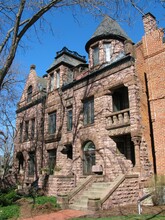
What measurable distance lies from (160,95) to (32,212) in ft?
32.9

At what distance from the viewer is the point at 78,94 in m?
18.5

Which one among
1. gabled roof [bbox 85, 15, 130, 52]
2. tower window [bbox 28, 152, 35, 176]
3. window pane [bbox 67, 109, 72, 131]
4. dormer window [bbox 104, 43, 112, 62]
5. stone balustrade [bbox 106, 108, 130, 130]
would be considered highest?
gabled roof [bbox 85, 15, 130, 52]

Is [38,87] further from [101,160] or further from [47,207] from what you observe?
[47,207]

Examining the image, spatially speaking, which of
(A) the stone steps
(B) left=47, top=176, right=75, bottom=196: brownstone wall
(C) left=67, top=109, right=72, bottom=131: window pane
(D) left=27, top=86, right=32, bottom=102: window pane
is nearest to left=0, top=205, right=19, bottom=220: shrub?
(A) the stone steps

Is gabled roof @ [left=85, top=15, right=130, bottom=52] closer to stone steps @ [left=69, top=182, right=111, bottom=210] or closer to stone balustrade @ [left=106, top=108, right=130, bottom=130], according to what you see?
stone balustrade @ [left=106, top=108, right=130, bottom=130]

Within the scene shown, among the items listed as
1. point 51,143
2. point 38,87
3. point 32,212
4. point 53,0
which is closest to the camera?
point 53,0

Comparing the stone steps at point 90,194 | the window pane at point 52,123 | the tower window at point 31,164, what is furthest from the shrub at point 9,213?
the tower window at point 31,164

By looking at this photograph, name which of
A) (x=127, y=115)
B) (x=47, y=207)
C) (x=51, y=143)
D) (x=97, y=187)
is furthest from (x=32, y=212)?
(x=51, y=143)

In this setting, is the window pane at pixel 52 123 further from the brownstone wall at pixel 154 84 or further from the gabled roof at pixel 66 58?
the brownstone wall at pixel 154 84

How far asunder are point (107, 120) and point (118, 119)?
2.95 feet

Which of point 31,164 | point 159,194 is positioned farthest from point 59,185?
point 31,164

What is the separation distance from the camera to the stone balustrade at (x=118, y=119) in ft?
46.8

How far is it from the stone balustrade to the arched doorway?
89.3 inches

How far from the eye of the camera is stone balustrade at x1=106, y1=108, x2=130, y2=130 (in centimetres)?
1425
